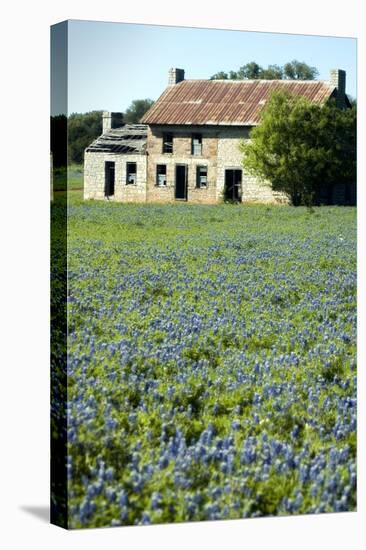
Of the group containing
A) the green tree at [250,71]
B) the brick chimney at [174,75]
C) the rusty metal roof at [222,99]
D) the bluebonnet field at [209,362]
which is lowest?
the bluebonnet field at [209,362]

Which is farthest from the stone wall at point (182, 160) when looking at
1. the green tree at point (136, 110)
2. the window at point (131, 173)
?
the green tree at point (136, 110)

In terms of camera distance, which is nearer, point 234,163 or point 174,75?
point 174,75

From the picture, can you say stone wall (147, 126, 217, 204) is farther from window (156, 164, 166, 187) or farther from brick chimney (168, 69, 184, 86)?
brick chimney (168, 69, 184, 86)

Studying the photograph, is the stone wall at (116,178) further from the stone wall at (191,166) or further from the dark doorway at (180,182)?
the dark doorway at (180,182)

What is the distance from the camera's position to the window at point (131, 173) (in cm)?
760

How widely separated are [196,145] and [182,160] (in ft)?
0.79

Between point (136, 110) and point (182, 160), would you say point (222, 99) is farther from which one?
point (136, 110)

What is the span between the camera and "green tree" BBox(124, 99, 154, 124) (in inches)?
282

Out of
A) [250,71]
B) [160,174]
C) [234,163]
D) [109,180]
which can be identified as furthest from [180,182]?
[250,71]

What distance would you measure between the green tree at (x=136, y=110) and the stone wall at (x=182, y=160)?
0.25 m

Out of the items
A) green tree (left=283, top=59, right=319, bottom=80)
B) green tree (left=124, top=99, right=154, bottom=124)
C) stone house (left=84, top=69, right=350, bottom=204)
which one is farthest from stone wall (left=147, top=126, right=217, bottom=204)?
green tree (left=283, top=59, right=319, bottom=80)

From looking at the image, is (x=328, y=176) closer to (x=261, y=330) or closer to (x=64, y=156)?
(x=261, y=330)

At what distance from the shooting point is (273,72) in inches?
300

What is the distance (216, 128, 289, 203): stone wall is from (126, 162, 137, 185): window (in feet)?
2.04
